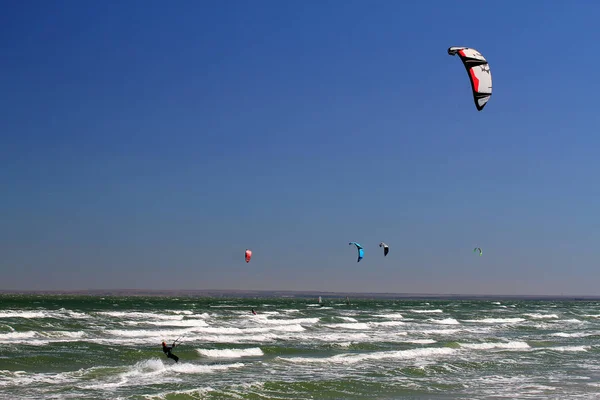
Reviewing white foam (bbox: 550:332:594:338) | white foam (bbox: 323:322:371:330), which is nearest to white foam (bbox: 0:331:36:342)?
white foam (bbox: 323:322:371:330)

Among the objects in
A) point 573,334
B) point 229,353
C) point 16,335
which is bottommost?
point 573,334

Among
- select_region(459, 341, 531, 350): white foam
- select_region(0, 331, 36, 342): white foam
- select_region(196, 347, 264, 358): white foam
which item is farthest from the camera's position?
select_region(0, 331, 36, 342): white foam

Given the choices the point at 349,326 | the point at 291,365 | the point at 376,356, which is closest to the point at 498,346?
the point at 376,356

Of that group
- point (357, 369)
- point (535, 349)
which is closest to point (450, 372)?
point (357, 369)

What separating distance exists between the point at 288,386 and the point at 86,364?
6.73 m

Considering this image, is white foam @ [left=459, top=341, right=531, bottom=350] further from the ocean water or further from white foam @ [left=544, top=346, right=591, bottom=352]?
white foam @ [left=544, top=346, right=591, bottom=352]

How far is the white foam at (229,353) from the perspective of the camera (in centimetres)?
2341

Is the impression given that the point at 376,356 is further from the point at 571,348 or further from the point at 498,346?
the point at 571,348

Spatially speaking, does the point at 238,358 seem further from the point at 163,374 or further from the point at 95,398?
the point at 95,398

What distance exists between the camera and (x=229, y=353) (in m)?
23.8

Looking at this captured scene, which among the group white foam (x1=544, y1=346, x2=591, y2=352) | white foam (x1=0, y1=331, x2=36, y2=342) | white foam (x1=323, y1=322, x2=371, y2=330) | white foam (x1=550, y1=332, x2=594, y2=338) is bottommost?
white foam (x1=550, y1=332, x2=594, y2=338)

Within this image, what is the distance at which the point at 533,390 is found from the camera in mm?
16594

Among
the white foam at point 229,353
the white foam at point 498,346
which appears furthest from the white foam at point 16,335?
the white foam at point 498,346

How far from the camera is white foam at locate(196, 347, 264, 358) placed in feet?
76.8
